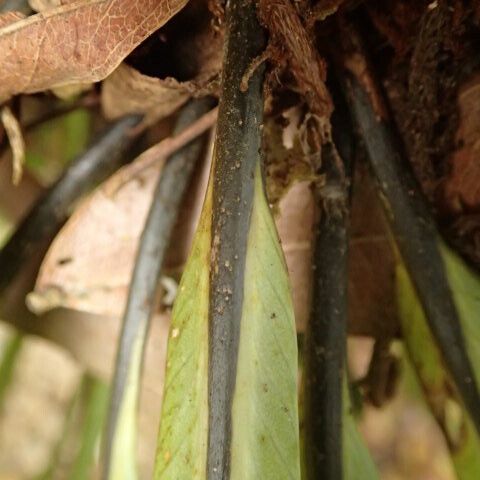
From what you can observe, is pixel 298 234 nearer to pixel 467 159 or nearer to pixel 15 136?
pixel 467 159

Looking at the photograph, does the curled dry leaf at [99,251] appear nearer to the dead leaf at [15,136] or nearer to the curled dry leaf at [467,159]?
the dead leaf at [15,136]

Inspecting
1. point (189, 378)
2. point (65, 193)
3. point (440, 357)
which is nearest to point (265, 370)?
point (189, 378)

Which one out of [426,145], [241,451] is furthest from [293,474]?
[426,145]

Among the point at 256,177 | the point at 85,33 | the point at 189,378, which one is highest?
the point at 85,33

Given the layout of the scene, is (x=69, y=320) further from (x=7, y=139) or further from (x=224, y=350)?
(x=224, y=350)

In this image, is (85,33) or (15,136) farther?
(15,136)

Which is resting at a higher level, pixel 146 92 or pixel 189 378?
pixel 146 92
